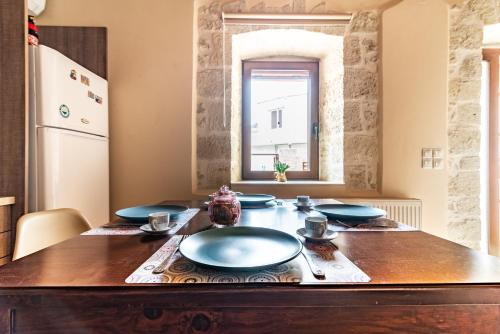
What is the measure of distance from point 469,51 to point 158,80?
255 cm

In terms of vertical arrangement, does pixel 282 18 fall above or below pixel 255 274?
above

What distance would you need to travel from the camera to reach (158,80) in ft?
6.59

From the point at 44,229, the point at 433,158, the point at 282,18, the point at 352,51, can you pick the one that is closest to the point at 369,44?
the point at 352,51

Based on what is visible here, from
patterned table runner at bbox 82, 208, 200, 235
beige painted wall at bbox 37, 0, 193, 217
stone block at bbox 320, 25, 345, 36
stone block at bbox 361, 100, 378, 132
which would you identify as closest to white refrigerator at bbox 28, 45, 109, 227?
beige painted wall at bbox 37, 0, 193, 217

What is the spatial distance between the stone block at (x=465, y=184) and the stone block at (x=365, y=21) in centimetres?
140

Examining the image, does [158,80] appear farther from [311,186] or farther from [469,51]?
[469,51]

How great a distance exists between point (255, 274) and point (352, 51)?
2.14 metres

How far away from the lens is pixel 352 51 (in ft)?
6.79

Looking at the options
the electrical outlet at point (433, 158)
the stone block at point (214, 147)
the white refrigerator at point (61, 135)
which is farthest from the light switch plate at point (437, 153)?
the white refrigerator at point (61, 135)

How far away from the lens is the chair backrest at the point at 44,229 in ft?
3.31

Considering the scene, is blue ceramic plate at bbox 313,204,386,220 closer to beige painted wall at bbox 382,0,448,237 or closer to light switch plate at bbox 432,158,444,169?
beige painted wall at bbox 382,0,448,237

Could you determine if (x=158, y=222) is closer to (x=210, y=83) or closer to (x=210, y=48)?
(x=210, y=83)

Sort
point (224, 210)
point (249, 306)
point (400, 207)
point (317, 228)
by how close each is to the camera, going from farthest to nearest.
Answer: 1. point (400, 207)
2. point (224, 210)
3. point (317, 228)
4. point (249, 306)

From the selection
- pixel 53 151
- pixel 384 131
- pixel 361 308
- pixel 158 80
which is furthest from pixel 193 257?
pixel 384 131
